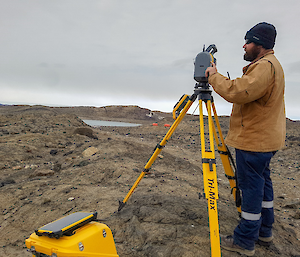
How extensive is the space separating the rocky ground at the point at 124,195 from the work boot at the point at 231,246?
0.06m

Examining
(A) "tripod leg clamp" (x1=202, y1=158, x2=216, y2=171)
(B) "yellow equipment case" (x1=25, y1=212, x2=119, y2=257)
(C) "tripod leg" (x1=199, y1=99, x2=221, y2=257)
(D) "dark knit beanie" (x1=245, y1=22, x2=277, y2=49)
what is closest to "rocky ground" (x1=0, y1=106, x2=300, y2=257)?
(B) "yellow equipment case" (x1=25, y1=212, x2=119, y2=257)

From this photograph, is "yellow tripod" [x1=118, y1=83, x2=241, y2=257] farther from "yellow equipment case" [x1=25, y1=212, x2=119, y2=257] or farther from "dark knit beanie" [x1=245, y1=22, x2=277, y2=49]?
"yellow equipment case" [x1=25, y1=212, x2=119, y2=257]

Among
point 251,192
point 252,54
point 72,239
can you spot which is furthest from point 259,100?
point 72,239

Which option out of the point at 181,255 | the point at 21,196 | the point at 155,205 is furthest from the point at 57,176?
the point at 181,255

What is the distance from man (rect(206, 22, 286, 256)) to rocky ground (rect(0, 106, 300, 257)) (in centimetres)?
46

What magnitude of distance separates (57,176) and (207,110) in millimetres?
4491

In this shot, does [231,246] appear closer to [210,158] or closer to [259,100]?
[210,158]

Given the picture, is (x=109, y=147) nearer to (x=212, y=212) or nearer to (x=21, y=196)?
(x=21, y=196)

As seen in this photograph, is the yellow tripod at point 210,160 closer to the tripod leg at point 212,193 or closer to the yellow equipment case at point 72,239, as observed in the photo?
the tripod leg at point 212,193

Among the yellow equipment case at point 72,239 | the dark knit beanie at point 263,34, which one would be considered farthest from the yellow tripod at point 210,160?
the yellow equipment case at point 72,239

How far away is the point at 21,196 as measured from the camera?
4.22 m

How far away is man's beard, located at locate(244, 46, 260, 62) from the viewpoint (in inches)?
88.1

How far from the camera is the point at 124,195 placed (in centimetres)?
397

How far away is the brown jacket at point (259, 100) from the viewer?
1.96 metres
